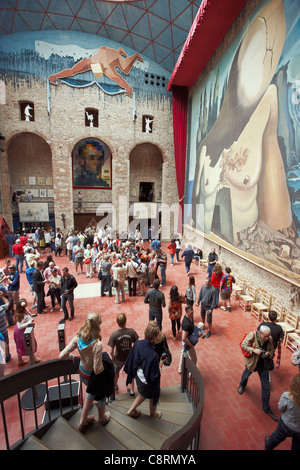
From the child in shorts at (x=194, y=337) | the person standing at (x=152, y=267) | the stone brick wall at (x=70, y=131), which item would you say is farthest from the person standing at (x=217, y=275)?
the stone brick wall at (x=70, y=131)

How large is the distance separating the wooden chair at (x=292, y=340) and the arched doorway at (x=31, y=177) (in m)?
15.0

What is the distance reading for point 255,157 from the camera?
7.25 meters

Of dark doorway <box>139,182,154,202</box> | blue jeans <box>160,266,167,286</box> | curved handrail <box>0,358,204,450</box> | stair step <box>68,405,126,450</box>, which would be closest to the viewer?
curved handrail <box>0,358,204,450</box>

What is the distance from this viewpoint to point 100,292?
8.29 m

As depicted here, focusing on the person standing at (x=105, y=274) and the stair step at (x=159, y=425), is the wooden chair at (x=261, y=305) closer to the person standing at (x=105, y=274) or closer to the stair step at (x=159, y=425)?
the person standing at (x=105, y=274)

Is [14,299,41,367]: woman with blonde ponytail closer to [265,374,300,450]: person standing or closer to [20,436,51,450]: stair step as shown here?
[20,436,51,450]: stair step

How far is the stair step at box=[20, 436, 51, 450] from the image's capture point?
2.38m

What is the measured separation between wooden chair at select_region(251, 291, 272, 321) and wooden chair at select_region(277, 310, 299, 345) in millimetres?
657

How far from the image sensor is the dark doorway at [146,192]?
65.7 feet

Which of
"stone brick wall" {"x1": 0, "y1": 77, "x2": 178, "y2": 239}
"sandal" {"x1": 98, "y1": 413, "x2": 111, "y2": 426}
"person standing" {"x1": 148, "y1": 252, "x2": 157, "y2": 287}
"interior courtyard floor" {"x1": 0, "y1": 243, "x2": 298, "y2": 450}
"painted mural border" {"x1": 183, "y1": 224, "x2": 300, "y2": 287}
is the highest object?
"stone brick wall" {"x1": 0, "y1": 77, "x2": 178, "y2": 239}

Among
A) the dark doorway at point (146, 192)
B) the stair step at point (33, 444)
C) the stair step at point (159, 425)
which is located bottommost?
the stair step at point (159, 425)

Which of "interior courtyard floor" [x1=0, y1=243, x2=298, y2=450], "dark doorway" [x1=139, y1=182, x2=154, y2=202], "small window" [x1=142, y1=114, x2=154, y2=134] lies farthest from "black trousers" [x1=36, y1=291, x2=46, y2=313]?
"dark doorway" [x1=139, y1=182, x2=154, y2=202]

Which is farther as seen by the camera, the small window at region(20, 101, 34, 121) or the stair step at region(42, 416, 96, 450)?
the small window at region(20, 101, 34, 121)
